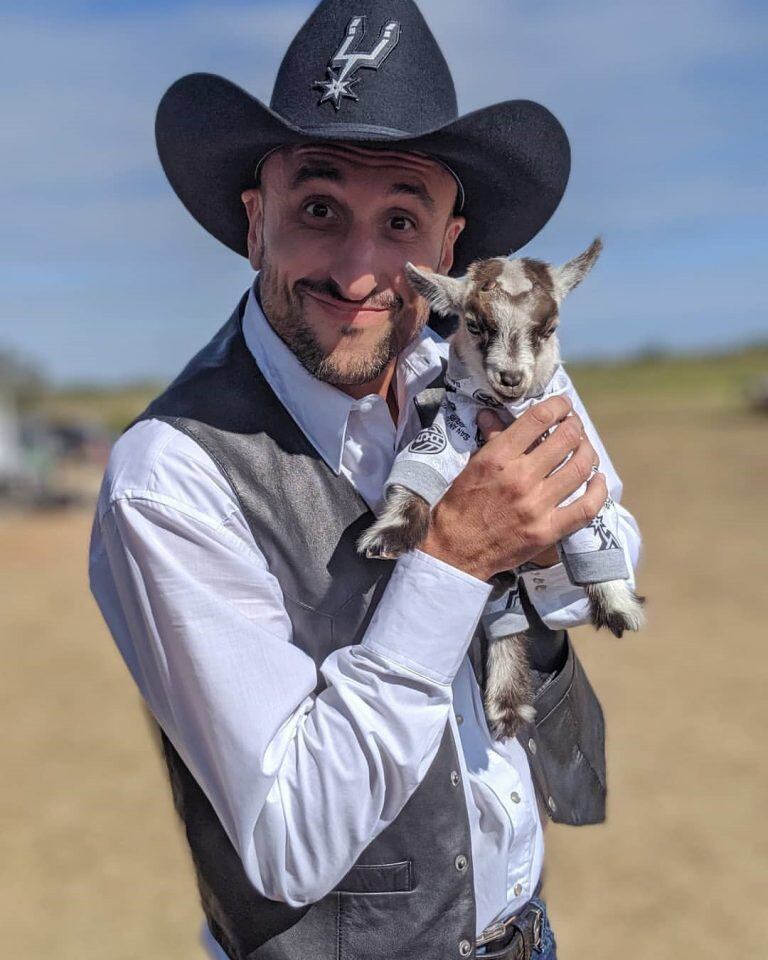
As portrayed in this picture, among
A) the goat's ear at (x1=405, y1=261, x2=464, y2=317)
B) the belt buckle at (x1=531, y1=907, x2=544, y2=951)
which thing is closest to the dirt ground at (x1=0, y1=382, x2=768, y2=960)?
the belt buckle at (x1=531, y1=907, x2=544, y2=951)

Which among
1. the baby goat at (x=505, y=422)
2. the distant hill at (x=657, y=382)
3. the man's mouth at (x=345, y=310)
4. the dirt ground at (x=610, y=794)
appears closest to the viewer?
the baby goat at (x=505, y=422)

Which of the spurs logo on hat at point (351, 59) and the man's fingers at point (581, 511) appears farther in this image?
the spurs logo on hat at point (351, 59)

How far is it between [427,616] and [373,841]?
0.65m

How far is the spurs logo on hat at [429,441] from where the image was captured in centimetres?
301

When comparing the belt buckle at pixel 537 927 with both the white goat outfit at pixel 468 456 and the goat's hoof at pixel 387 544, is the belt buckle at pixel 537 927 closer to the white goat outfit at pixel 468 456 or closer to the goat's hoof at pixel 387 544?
the white goat outfit at pixel 468 456

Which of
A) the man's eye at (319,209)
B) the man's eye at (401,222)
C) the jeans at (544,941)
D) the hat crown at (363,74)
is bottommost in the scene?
the jeans at (544,941)

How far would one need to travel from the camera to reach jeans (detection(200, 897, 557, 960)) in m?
3.23

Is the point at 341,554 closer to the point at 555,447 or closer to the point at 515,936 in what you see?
the point at 555,447

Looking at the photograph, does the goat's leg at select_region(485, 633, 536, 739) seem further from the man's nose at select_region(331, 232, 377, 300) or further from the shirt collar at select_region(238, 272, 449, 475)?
the man's nose at select_region(331, 232, 377, 300)

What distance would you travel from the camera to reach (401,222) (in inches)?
122

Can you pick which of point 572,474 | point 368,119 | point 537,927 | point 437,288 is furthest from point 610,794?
point 368,119

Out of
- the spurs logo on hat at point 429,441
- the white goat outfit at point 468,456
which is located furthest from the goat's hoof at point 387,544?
the spurs logo on hat at point 429,441

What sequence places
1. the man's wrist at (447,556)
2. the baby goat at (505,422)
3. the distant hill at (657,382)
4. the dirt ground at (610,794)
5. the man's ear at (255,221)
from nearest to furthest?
the man's wrist at (447,556) → the baby goat at (505,422) → the man's ear at (255,221) → the dirt ground at (610,794) → the distant hill at (657,382)

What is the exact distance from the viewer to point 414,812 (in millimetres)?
2959
